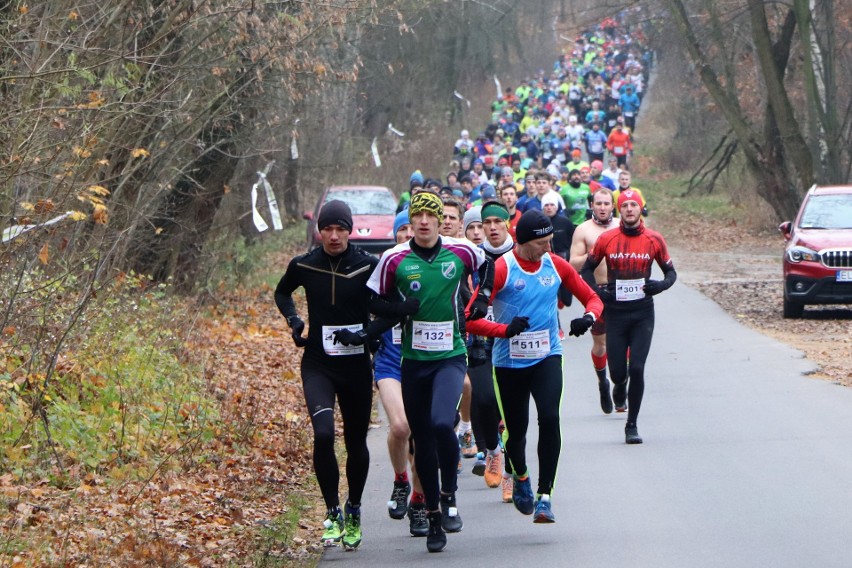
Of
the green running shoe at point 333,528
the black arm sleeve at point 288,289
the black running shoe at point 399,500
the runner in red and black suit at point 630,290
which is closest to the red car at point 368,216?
the runner in red and black suit at point 630,290

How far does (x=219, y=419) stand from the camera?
1185 cm

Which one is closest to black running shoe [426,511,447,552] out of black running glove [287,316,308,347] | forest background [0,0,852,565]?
forest background [0,0,852,565]

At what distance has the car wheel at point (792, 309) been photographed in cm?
1953

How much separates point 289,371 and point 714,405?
5.10m

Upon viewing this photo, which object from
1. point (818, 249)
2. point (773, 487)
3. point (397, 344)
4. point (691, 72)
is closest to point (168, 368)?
point (397, 344)

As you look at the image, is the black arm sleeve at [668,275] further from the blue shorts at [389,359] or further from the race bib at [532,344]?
the blue shorts at [389,359]

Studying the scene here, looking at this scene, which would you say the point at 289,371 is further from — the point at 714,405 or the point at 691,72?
the point at 691,72

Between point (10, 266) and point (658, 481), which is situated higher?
point (10, 266)

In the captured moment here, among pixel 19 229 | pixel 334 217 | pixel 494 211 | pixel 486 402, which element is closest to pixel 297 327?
pixel 334 217

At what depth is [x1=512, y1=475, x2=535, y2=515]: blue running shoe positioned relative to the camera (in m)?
8.41

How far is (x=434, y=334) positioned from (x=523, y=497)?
1248 millimetres

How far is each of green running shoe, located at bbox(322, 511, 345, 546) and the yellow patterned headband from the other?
180 cm

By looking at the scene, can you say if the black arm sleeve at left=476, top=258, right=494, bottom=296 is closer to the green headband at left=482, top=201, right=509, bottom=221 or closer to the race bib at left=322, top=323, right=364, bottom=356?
the race bib at left=322, top=323, right=364, bottom=356

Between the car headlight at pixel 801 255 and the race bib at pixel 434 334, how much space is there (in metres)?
12.2
